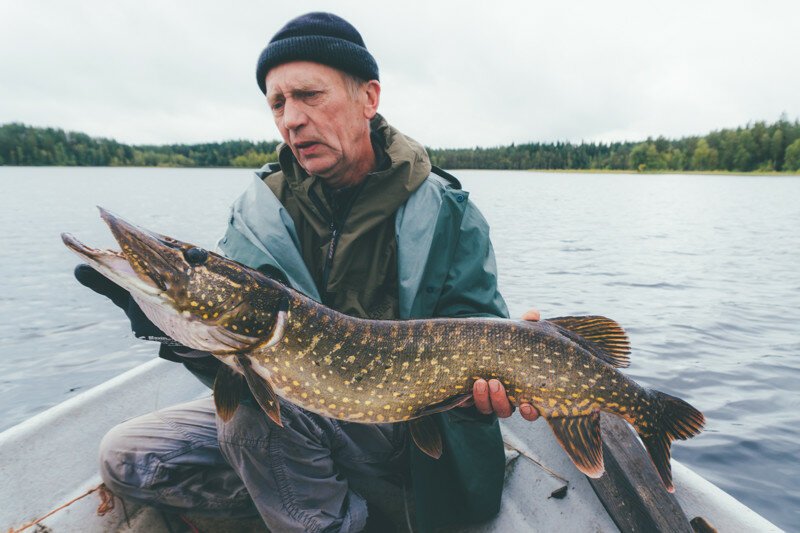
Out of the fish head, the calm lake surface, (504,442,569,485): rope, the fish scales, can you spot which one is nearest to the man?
the fish scales

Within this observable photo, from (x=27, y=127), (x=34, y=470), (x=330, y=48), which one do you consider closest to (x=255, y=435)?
(x=34, y=470)

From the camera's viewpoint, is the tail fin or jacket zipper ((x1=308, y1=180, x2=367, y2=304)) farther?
jacket zipper ((x1=308, y1=180, x2=367, y2=304))

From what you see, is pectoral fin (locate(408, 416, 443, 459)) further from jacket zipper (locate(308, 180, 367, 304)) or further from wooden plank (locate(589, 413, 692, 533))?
wooden plank (locate(589, 413, 692, 533))

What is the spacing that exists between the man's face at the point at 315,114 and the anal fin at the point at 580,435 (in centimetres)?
146

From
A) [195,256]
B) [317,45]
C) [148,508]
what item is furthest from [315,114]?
[148,508]

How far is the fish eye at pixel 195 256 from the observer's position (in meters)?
1.63

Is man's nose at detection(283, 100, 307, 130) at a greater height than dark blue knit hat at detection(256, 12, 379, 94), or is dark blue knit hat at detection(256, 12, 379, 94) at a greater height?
dark blue knit hat at detection(256, 12, 379, 94)

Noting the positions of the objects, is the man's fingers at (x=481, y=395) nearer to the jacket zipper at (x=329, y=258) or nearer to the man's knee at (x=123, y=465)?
the jacket zipper at (x=329, y=258)

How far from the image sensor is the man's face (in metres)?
2.16

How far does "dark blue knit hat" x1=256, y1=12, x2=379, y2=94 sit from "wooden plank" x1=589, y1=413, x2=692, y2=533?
2121 millimetres

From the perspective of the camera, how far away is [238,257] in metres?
2.01

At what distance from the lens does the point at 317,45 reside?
7.01 feet

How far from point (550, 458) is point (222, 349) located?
5.72ft

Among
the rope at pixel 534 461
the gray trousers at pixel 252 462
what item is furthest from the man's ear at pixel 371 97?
the rope at pixel 534 461
